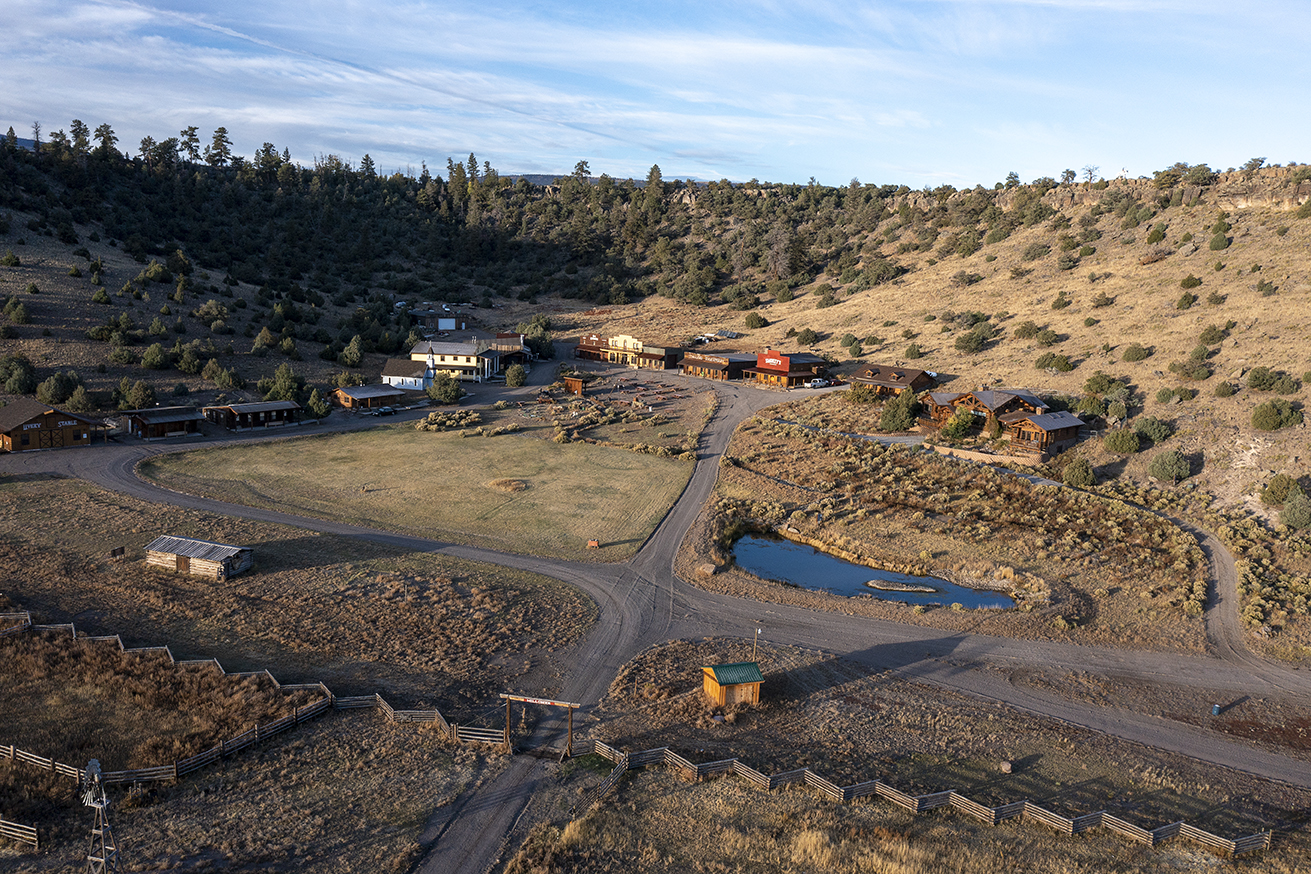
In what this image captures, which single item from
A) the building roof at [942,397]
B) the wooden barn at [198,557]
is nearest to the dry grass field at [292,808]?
the wooden barn at [198,557]

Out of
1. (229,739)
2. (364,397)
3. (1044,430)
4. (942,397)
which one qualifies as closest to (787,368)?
(942,397)

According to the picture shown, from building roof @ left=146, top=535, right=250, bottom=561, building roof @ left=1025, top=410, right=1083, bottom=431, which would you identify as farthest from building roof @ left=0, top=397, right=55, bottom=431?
building roof @ left=1025, top=410, right=1083, bottom=431

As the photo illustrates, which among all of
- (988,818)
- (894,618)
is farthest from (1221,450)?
(988,818)

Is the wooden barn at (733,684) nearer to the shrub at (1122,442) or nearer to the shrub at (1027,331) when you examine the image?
the shrub at (1122,442)

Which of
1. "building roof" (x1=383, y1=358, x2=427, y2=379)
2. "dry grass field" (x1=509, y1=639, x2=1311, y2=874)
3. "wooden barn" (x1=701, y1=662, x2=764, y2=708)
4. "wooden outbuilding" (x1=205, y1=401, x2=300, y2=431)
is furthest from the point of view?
"building roof" (x1=383, y1=358, x2=427, y2=379)

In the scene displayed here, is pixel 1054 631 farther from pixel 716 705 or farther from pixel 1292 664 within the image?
pixel 716 705

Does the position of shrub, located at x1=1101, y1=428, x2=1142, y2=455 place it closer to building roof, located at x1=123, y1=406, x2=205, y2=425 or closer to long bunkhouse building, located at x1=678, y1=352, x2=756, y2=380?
long bunkhouse building, located at x1=678, y1=352, x2=756, y2=380

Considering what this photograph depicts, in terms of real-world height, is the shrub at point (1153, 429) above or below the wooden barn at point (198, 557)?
above
